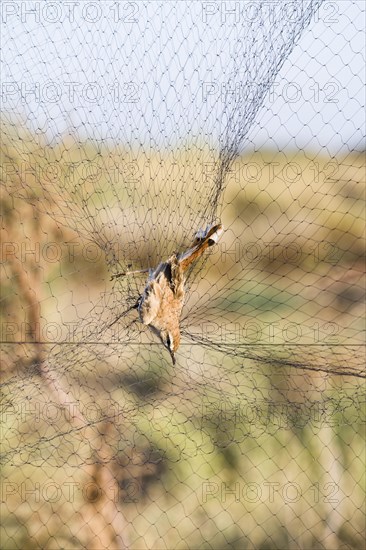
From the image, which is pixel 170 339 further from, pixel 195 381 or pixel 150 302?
pixel 195 381

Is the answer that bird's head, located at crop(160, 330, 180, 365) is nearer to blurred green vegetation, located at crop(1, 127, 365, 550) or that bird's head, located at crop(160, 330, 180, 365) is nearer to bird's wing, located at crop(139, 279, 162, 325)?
bird's wing, located at crop(139, 279, 162, 325)

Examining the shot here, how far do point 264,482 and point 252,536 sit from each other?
11.7 inches

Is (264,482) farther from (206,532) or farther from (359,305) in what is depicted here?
(359,305)

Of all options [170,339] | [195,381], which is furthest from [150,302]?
[195,381]

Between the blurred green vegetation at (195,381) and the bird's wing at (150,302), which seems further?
the blurred green vegetation at (195,381)

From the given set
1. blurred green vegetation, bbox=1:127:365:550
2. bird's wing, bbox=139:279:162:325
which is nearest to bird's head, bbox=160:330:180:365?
bird's wing, bbox=139:279:162:325

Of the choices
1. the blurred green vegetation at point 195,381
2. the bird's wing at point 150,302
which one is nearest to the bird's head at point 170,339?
the bird's wing at point 150,302

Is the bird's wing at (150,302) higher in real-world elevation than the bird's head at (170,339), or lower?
higher

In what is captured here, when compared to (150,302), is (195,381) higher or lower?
lower

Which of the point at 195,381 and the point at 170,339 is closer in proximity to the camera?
the point at 170,339

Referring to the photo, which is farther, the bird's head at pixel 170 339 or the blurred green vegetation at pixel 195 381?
the blurred green vegetation at pixel 195 381

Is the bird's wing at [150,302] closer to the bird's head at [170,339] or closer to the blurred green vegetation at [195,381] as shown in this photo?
the bird's head at [170,339]

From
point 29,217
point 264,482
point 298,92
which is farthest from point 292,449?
point 298,92

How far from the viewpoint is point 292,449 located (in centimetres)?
401
